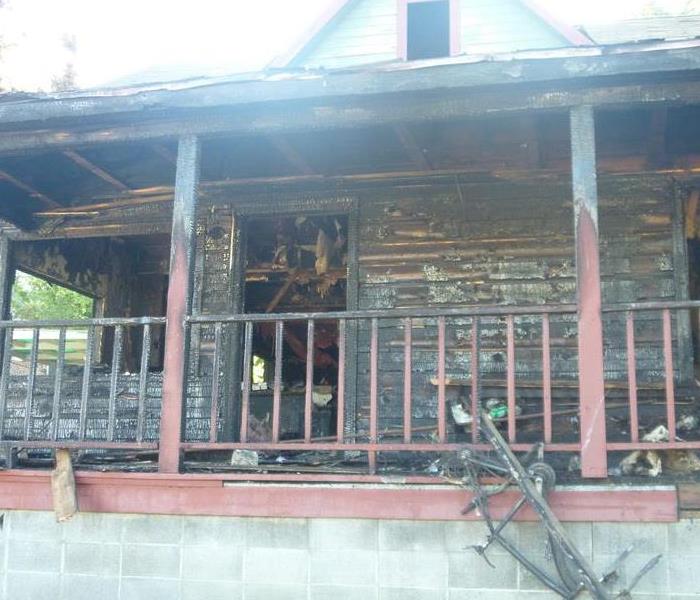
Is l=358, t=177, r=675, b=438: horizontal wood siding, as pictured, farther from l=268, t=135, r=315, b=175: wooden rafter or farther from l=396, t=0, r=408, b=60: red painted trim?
l=396, t=0, r=408, b=60: red painted trim

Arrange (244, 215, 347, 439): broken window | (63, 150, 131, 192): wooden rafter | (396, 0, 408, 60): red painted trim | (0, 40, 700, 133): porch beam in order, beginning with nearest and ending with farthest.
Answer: (0, 40, 700, 133): porch beam, (63, 150, 131, 192): wooden rafter, (396, 0, 408, 60): red painted trim, (244, 215, 347, 439): broken window

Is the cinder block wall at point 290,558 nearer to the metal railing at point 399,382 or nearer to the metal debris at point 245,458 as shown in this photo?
the metal debris at point 245,458

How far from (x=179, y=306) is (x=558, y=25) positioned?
14.6 feet

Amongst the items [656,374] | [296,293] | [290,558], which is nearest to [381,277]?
[656,374]

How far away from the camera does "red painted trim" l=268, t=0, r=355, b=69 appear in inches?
296

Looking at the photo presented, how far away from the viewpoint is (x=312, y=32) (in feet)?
Result: 24.9

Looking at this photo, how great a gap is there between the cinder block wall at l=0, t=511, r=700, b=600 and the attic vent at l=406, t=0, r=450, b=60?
190 inches

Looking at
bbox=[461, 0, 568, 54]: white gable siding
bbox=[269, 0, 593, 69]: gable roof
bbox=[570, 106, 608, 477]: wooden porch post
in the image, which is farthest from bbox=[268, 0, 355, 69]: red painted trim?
bbox=[570, 106, 608, 477]: wooden porch post

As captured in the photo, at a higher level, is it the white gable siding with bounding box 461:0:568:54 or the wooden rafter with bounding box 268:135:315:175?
the white gable siding with bounding box 461:0:568:54

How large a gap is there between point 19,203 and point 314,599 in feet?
17.2

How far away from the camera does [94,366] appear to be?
9.24 metres

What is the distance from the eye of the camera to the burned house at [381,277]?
485 cm

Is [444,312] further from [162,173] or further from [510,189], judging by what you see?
[162,173]

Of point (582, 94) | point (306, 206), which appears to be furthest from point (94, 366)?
point (582, 94)
